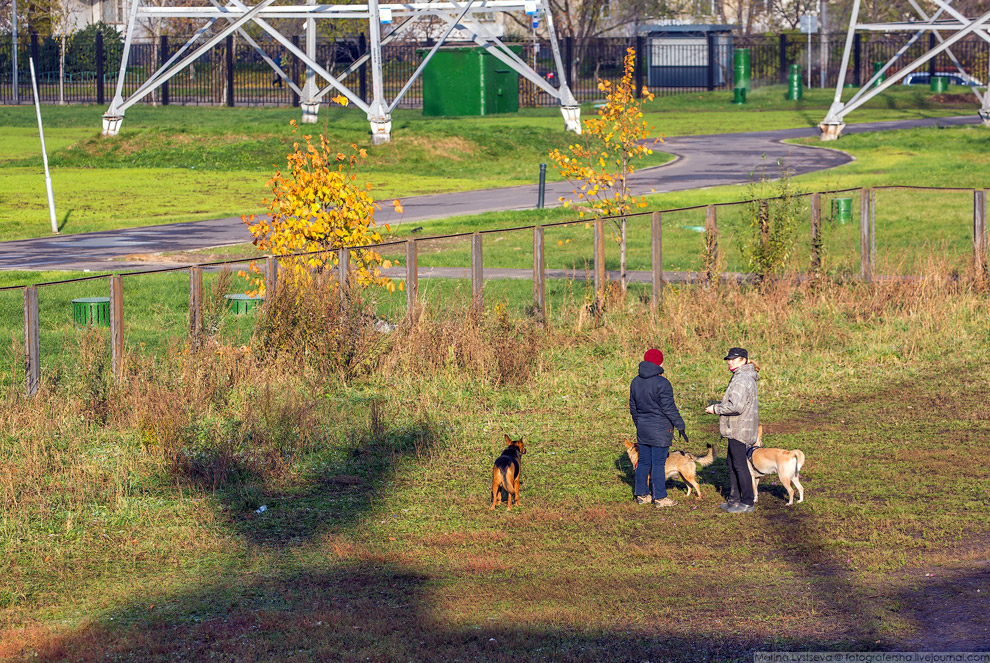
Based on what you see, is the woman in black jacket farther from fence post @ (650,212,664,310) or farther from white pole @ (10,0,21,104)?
white pole @ (10,0,21,104)

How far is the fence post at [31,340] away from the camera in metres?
12.3

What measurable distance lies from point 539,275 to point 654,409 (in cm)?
677

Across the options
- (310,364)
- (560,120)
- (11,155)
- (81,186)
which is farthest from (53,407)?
(560,120)

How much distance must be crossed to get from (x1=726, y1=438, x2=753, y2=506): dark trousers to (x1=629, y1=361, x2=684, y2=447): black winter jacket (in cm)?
45

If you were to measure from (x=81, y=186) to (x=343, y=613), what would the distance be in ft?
102

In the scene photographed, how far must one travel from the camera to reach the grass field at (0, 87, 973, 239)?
31578mm

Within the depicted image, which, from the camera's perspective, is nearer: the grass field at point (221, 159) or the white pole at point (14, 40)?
the grass field at point (221, 159)

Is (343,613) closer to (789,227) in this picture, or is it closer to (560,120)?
(789,227)

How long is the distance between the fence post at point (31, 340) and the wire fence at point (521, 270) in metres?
0.01

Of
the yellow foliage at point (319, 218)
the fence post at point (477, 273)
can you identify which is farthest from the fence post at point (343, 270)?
the fence post at point (477, 273)

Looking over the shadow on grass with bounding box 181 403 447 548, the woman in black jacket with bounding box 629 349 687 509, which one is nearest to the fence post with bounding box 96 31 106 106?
the shadow on grass with bounding box 181 403 447 548

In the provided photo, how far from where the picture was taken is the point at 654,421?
10031 millimetres

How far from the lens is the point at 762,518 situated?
9.72 metres

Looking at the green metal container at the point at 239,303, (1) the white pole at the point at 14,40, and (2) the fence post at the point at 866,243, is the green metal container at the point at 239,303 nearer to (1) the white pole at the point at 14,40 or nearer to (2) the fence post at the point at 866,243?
(2) the fence post at the point at 866,243
